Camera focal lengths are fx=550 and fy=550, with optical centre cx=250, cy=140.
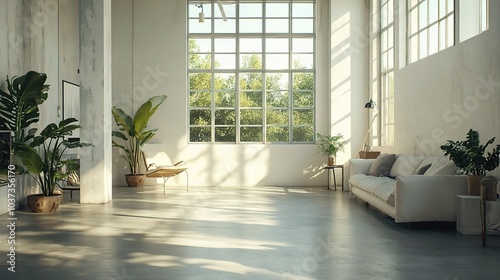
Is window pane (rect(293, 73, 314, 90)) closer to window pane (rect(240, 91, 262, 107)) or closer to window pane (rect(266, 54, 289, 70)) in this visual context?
window pane (rect(266, 54, 289, 70))

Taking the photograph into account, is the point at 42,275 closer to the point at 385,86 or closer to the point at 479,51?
the point at 479,51

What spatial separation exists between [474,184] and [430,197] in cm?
54

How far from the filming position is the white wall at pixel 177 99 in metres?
12.2

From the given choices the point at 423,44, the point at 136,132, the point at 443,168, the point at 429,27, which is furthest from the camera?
the point at 136,132

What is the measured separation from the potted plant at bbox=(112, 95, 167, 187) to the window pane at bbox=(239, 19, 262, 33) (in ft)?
7.90

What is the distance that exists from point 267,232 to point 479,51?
325cm

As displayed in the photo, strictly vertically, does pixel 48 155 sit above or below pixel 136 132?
below

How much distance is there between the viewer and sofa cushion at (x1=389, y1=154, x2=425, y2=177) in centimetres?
785

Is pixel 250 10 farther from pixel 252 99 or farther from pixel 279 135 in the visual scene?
pixel 279 135

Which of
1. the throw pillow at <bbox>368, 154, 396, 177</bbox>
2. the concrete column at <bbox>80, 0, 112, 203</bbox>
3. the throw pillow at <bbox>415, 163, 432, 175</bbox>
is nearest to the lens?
the throw pillow at <bbox>415, 163, 432, 175</bbox>

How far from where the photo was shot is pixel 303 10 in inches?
490

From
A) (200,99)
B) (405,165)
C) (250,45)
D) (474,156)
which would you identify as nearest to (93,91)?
(200,99)

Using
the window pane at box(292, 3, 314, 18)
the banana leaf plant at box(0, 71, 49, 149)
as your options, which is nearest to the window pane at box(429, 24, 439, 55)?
the window pane at box(292, 3, 314, 18)

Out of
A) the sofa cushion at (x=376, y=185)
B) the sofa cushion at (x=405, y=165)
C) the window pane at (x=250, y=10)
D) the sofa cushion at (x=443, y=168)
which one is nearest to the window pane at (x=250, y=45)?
the window pane at (x=250, y=10)
